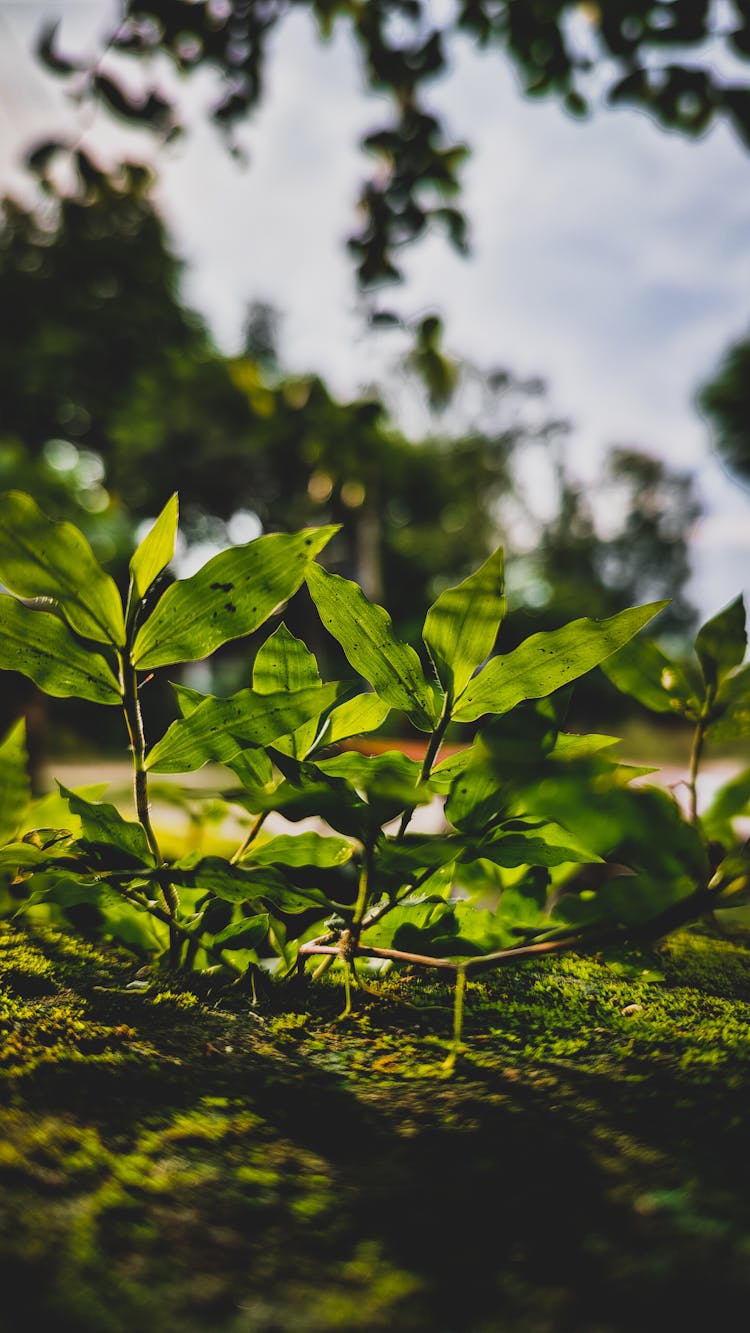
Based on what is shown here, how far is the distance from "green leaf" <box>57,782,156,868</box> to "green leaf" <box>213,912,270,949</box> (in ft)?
0.19

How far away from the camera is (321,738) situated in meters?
0.47

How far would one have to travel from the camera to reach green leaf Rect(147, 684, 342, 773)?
38 centimetres

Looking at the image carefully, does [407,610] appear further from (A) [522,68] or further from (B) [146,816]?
(B) [146,816]

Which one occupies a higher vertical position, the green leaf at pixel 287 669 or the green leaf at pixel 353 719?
the green leaf at pixel 287 669

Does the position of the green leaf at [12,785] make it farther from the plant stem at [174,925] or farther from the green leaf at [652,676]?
the green leaf at [652,676]

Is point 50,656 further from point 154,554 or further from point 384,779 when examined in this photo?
point 384,779

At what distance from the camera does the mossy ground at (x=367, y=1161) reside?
179 mm

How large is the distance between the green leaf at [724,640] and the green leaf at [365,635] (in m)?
0.18

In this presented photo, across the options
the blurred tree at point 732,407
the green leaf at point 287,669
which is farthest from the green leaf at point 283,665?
the blurred tree at point 732,407

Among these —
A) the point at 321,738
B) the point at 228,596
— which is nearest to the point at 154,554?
the point at 228,596

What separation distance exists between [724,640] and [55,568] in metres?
0.38

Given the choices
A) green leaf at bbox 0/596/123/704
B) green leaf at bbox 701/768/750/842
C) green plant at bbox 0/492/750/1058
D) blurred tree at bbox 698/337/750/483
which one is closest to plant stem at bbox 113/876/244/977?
green plant at bbox 0/492/750/1058

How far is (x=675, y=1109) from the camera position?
0.94 ft

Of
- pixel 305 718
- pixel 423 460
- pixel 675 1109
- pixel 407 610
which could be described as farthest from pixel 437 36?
pixel 423 460
